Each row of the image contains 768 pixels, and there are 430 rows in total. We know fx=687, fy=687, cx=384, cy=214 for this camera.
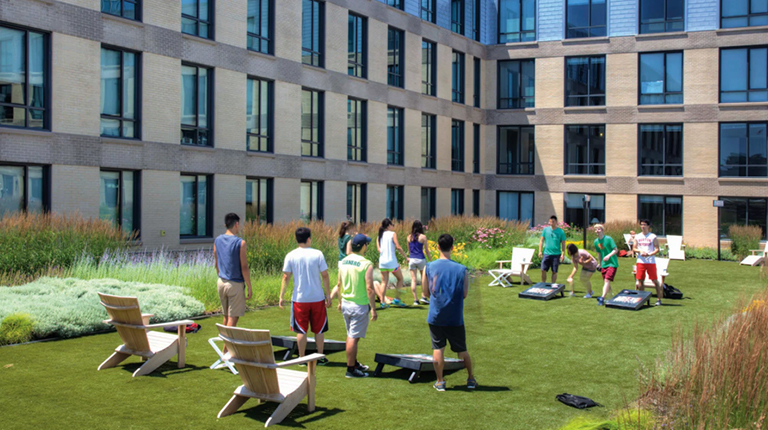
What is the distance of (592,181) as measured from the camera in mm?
40625

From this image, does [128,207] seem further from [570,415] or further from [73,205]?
[570,415]

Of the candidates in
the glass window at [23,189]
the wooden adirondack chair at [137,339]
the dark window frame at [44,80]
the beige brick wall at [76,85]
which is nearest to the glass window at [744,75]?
the beige brick wall at [76,85]

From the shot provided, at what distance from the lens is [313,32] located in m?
29.9

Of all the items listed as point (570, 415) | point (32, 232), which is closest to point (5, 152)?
point (32, 232)

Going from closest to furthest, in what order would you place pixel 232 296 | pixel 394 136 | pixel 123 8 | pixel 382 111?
pixel 232 296 < pixel 123 8 < pixel 382 111 < pixel 394 136

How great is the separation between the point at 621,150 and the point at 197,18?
83.8 feet

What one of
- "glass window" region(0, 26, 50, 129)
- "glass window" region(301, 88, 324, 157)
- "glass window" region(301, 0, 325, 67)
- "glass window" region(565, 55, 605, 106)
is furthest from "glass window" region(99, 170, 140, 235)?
"glass window" region(565, 55, 605, 106)

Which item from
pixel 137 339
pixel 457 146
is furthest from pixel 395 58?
pixel 137 339

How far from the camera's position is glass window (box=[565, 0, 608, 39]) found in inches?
1588

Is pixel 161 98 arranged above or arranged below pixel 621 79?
below

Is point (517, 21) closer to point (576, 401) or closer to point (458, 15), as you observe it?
point (458, 15)

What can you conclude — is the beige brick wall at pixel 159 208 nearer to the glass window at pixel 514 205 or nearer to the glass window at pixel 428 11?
the glass window at pixel 428 11

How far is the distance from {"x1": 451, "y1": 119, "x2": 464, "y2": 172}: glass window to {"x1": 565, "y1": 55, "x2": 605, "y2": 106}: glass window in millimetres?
6628

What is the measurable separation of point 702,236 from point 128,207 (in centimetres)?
3004
